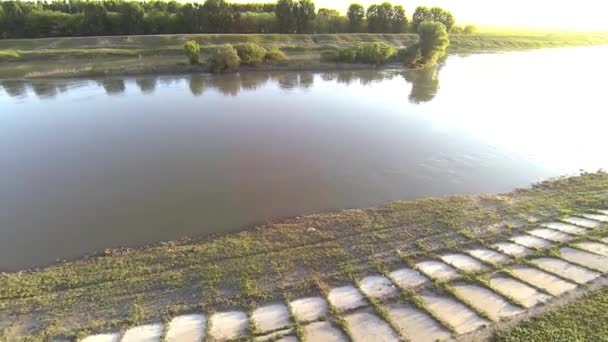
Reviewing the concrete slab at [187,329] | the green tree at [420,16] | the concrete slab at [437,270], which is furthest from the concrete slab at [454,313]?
the green tree at [420,16]

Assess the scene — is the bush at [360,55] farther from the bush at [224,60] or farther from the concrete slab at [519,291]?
the concrete slab at [519,291]

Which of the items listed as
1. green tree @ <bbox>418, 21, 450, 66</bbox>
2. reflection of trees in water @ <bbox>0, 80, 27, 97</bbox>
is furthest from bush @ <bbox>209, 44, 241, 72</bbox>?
green tree @ <bbox>418, 21, 450, 66</bbox>

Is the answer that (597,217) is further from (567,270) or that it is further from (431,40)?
(431,40)

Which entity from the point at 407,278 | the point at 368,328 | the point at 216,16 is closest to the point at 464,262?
the point at 407,278

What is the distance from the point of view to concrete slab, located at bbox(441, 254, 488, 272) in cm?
1049

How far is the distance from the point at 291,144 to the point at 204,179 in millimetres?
6078

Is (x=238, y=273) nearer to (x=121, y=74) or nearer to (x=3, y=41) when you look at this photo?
(x=121, y=74)

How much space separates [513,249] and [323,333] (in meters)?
6.69

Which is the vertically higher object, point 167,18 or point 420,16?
point 420,16

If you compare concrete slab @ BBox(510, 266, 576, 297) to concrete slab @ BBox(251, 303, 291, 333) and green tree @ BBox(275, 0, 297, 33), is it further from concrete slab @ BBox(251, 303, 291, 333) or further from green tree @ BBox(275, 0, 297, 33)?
green tree @ BBox(275, 0, 297, 33)

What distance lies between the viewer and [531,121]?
26.2 m

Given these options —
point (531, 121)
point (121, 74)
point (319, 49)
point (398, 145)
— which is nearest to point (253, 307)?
point (398, 145)

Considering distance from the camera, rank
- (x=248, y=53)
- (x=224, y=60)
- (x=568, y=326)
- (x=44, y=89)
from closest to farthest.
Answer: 1. (x=568, y=326)
2. (x=44, y=89)
3. (x=224, y=60)
4. (x=248, y=53)

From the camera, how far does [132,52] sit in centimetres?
4881
